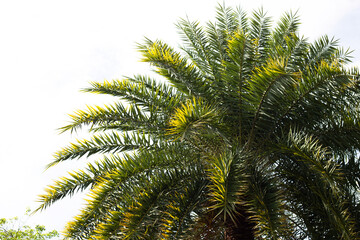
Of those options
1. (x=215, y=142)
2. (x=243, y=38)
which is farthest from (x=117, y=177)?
(x=243, y=38)

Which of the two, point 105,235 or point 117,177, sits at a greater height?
point 117,177

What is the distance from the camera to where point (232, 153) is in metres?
7.75

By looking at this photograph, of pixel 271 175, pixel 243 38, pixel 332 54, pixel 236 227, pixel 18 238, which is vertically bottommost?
pixel 18 238

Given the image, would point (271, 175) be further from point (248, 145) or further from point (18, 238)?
point (18, 238)

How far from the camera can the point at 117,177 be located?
26.5ft

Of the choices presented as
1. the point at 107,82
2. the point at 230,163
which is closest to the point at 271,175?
the point at 230,163

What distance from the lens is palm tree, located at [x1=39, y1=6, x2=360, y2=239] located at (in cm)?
742

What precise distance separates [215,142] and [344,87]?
2.61 meters

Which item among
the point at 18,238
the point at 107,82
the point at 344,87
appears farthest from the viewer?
the point at 18,238

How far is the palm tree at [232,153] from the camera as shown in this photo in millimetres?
7418

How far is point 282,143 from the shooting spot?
26.0 ft

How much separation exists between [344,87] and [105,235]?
16.6 ft

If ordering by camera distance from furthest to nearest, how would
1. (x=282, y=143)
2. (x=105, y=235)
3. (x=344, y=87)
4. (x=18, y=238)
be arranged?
1. (x=18, y=238)
2. (x=344, y=87)
3. (x=282, y=143)
4. (x=105, y=235)

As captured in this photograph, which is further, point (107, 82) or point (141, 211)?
point (107, 82)
